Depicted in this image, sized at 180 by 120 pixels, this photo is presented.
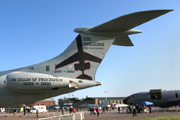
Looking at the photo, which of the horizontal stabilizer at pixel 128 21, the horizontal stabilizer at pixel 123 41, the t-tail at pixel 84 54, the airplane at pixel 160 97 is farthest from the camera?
the airplane at pixel 160 97

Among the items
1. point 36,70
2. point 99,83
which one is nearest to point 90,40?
point 99,83

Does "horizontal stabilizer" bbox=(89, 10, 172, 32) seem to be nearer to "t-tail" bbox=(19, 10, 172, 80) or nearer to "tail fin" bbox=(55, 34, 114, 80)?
"t-tail" bbox=(19, 10, 172, 80)

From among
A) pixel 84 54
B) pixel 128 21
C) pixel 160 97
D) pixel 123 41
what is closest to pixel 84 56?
pixel 84 54

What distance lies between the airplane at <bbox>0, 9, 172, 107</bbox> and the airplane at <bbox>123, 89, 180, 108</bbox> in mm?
23162

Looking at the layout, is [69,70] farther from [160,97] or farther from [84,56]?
[160,97]

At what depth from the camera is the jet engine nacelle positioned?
9594mm

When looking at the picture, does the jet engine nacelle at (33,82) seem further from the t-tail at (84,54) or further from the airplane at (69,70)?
the t-tail at (84,54)

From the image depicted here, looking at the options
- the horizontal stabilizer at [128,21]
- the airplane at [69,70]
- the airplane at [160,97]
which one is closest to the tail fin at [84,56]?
the airplane at [69,70]

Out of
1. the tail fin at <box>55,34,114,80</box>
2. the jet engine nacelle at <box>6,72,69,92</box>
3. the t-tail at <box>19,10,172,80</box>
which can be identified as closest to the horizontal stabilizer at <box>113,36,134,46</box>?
the t-tail at <box>19,10,172,80</box>

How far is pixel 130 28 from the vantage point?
10.3 meters

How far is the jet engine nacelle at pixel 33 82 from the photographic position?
378 inches

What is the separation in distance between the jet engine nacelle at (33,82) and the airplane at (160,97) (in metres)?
24.9

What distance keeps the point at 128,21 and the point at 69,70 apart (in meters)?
4.02

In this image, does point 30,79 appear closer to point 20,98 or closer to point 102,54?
point 20,98
